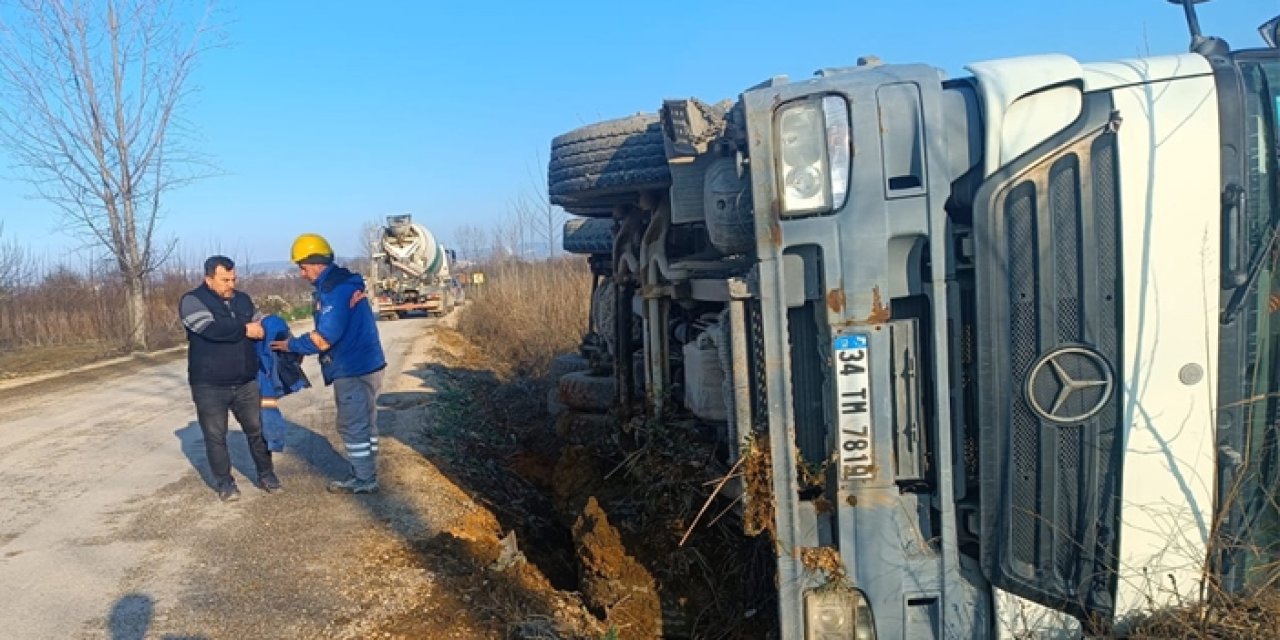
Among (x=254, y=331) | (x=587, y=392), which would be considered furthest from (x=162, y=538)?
(x=587, y=392)

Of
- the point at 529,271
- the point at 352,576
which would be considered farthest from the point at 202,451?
the point at 529,271

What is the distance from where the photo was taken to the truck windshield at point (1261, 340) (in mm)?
2287

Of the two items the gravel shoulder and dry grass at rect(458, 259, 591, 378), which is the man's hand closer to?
the gravel shoulder

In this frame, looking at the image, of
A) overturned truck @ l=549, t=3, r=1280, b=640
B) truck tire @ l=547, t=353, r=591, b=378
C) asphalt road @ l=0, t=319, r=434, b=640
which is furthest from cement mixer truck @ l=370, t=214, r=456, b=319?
overturned truck @ l=549, t=3, r=1280, b=640

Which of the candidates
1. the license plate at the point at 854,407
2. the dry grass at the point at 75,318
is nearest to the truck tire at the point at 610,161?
the license plate at the point at 854,407

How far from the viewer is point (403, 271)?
26625 millimetres

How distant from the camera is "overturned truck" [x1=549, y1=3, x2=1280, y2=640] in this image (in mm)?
2291

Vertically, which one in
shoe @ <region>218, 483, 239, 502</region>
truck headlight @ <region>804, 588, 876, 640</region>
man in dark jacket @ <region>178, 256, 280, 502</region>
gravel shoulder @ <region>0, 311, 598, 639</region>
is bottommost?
gravel shoulder @ <region>0, 311, 598, 639</region>

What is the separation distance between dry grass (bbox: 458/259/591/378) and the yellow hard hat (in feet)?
24.1

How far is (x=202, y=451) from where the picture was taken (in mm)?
7277

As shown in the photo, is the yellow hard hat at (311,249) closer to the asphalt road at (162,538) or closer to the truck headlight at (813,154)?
the asphalt road at (162,538)

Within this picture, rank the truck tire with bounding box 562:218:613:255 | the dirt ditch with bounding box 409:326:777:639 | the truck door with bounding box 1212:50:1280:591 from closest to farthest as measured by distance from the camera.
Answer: the truck door with bounding box 1212:50:1280:591
the dirt ditch with bounding box 409:326:777:639
the truck tire with bounding box 562:218:613:255

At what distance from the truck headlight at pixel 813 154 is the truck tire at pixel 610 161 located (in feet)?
4.65

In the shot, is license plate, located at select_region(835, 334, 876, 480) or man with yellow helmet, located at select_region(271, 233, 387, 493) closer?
license plate, located at select_region(835, 334, 876, 480)
